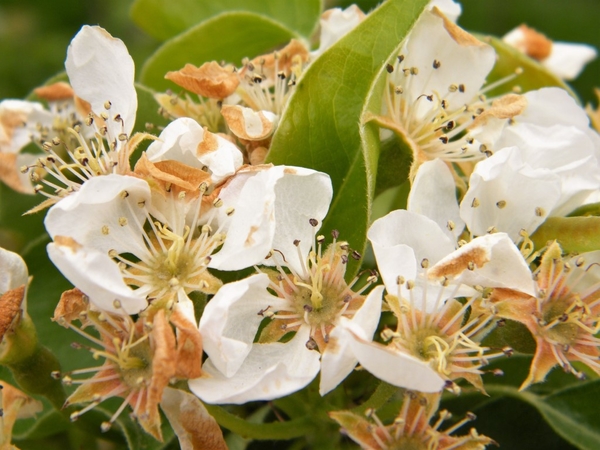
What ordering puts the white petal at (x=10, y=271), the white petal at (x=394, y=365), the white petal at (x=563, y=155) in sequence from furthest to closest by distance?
the white petal at (x=563, y=155) → the white petal at (x=10, y=271) → the white petal at (x=394, y=365)

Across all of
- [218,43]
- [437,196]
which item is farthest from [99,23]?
[437,196]

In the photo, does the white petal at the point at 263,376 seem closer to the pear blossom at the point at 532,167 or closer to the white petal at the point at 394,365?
the white petal at the point at 394,365

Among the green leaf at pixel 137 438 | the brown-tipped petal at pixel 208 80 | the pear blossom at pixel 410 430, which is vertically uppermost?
the brown-tipped petal at pixel 208 80

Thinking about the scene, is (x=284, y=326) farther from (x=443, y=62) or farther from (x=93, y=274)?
(x=443, y=62)

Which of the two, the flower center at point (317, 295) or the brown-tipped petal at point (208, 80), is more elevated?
the brown-tipped petal at point (208, 80)

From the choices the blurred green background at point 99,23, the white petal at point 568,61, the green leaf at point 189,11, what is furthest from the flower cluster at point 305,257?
the blurred green background at point 99,23

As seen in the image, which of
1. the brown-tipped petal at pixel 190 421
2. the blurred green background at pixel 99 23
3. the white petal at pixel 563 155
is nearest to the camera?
the brown-tipped petal at pixel 190 421

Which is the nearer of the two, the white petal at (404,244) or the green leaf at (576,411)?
the white petal at (404,244)
